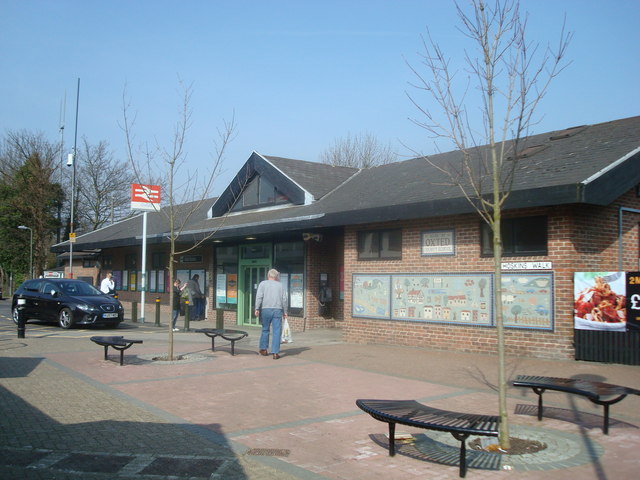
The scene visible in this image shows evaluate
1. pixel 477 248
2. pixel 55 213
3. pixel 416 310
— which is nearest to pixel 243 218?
pixel 416 310

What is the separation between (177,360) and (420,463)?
7.15 meters

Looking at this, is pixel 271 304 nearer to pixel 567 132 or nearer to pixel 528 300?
pixel 528 300

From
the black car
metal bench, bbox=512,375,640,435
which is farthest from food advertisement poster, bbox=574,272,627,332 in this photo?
the black car

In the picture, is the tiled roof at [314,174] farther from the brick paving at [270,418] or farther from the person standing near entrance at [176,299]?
the brick paving at [270,418]

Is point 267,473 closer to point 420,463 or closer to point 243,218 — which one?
point 420,463

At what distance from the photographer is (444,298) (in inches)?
516

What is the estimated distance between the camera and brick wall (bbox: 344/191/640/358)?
436 inches

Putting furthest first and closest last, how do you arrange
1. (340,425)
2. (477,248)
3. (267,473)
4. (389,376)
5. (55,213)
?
(55,213) → (477,248) → (389,376) → (340,425) → (267,473)

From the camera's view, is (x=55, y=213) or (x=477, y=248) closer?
(x=477, y=248)

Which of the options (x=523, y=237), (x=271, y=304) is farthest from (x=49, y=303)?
(x=523, y=237)

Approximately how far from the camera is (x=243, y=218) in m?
21.0

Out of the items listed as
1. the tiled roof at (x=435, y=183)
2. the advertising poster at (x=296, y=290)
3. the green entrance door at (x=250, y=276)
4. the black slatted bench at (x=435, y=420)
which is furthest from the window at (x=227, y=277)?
the black slatted bench at (x=435, y=420)

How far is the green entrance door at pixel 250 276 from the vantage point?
2057 centimetres

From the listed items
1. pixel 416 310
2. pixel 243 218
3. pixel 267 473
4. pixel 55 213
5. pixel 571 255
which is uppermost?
pixel 55 213
